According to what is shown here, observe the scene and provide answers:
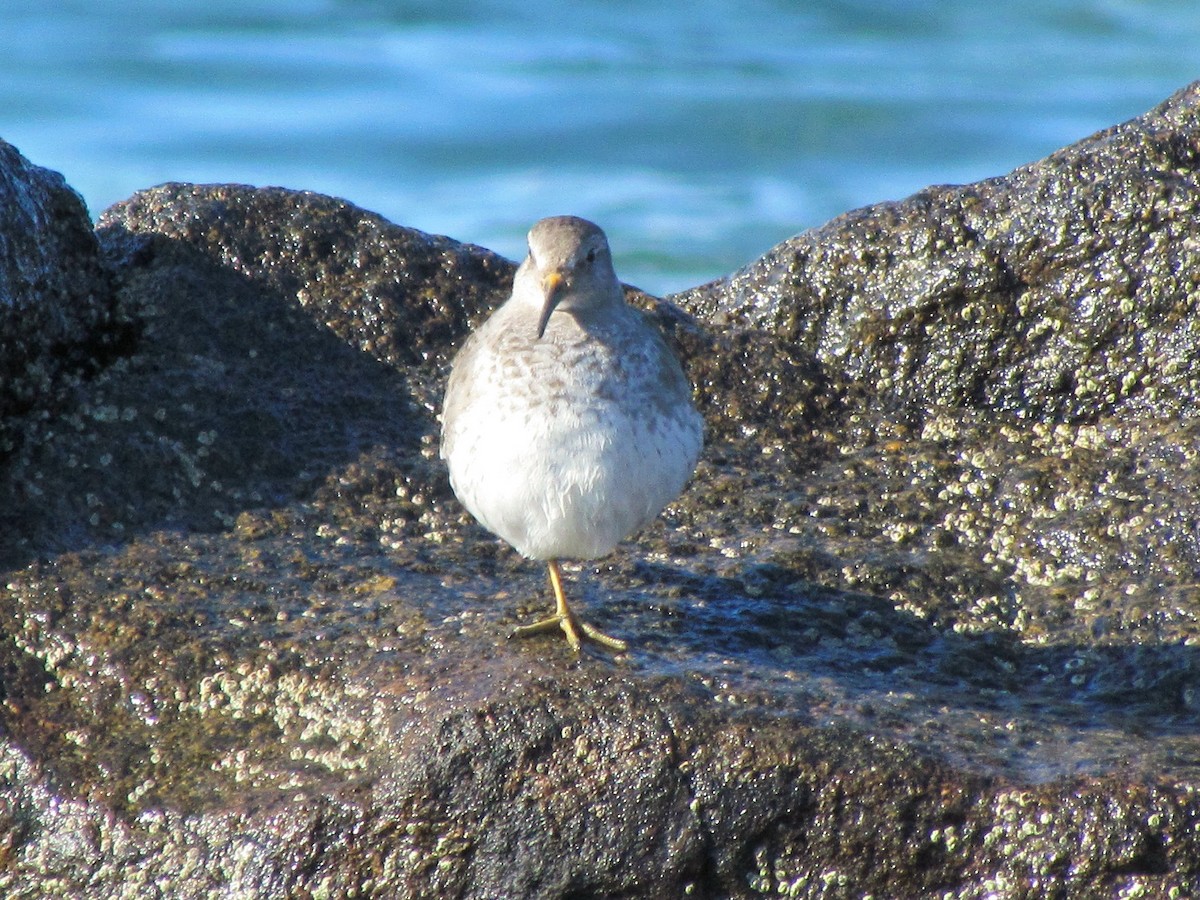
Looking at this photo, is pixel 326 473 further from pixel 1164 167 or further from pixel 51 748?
pixel 1164 167

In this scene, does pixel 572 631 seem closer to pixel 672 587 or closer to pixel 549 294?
pixel 672 587

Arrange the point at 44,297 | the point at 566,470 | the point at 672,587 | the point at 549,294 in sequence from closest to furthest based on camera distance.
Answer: the point at 566,470, the point at 549,294, the point at 672,587, the point at 44,297

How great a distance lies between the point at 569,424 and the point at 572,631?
24.1 inches

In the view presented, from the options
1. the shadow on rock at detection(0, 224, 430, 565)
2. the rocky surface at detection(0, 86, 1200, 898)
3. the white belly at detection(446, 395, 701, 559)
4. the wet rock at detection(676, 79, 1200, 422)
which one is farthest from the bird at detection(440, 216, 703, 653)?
the wet rock at detection(676, 79, 1200, 422)

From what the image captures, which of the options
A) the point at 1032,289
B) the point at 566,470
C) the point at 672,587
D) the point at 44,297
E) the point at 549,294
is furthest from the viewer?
the point at 1032,289

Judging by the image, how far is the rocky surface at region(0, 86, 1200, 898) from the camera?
12.9 feet

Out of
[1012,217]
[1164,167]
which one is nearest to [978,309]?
[1012,217]

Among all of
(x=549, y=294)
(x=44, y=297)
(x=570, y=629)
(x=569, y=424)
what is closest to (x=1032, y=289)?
(x=549, y=294)

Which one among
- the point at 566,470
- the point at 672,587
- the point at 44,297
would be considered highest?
the point at 44,297

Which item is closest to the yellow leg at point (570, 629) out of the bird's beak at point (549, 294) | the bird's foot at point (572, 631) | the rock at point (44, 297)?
the bird's foot at point (572, 631)

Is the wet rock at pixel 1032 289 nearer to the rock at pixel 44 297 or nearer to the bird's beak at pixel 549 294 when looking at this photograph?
the bird's beak at pixel 549 294

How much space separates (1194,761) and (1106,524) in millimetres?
1246

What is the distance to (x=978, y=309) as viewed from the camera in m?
5.95

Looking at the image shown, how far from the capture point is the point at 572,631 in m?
4.55
